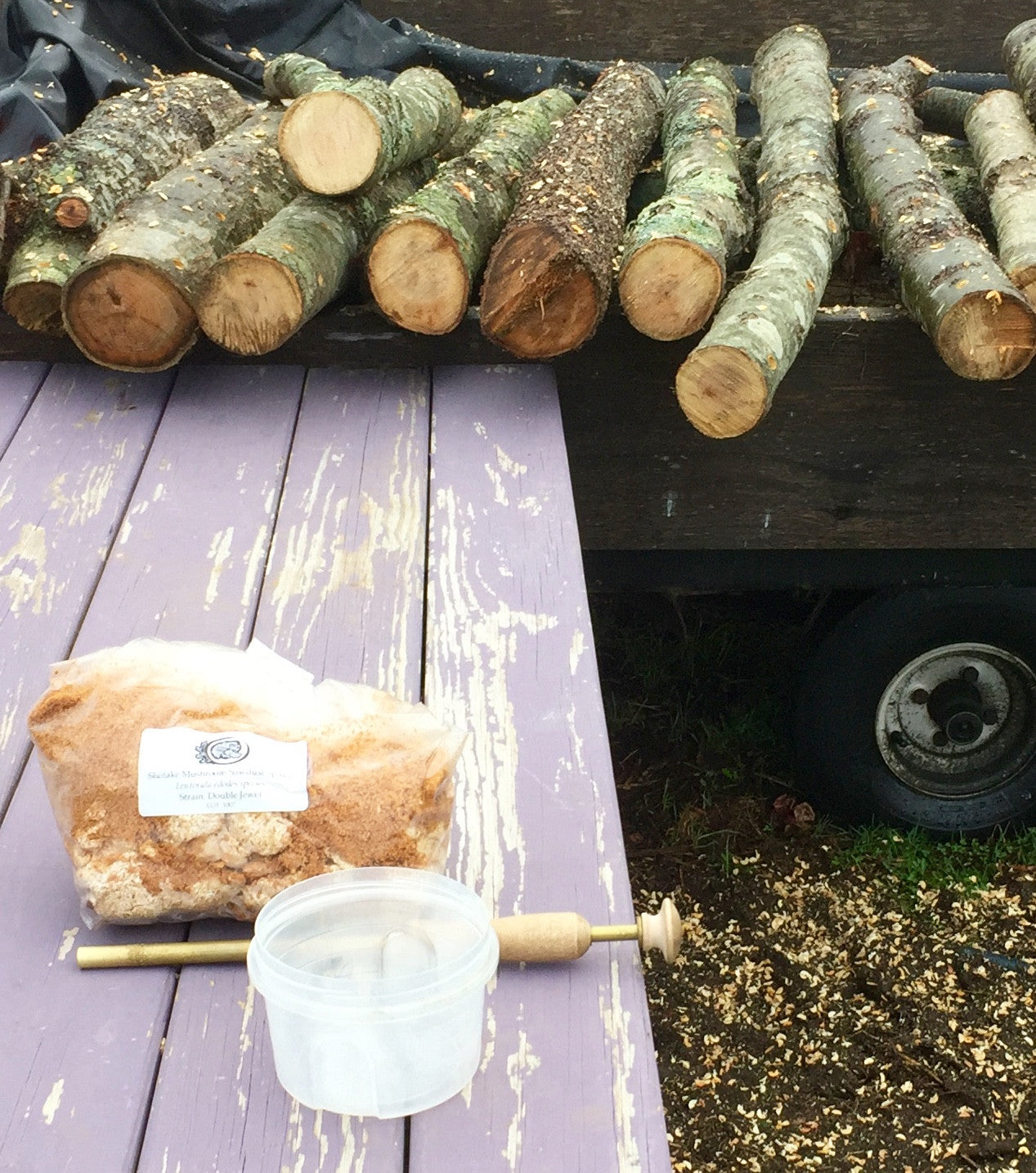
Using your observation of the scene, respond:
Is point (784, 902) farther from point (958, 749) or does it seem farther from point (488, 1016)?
point (488, 1016)

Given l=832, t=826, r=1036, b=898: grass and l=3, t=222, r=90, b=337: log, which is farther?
l=832, t=826, r=1036, b=898: grass

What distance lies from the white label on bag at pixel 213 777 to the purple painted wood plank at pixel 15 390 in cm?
114

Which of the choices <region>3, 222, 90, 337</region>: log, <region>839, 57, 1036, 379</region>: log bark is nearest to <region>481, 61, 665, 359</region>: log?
<region>839, 57, 1036, 379</region>: log bark

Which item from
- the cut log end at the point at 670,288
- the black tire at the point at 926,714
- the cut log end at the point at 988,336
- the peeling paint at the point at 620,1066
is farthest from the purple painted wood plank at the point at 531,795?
the black tire at the point at 926,714

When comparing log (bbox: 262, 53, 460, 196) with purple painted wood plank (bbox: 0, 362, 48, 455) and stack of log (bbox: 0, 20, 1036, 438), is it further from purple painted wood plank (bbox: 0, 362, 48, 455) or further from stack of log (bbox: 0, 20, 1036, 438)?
purple painted wood plank (bbox: 0, 362, 48, 455)

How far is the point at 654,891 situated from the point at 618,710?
0.69 m

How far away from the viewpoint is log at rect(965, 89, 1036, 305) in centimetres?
231

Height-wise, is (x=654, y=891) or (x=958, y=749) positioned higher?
(x=958, y=749)

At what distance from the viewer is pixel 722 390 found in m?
1.99

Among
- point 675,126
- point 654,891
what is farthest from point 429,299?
point 654,891

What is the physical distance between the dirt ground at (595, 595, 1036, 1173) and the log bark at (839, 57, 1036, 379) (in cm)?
141

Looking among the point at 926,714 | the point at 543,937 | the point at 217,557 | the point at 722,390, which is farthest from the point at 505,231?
the point at 926,714

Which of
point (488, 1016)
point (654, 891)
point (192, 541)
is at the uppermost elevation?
point (488, 1016)

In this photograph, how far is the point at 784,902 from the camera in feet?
11.0
